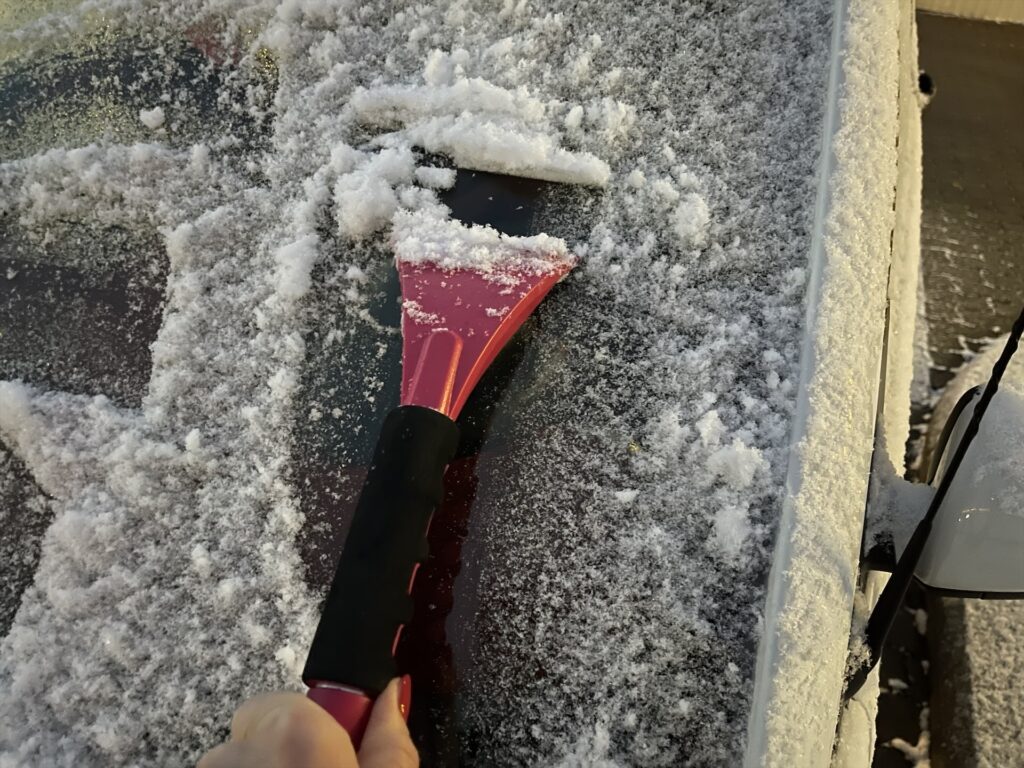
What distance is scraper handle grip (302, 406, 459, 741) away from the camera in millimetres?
594

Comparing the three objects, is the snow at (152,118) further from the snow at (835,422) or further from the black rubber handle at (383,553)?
the snow at (835,422)

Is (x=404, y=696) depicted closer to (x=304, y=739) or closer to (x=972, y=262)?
(x=304, y=739)

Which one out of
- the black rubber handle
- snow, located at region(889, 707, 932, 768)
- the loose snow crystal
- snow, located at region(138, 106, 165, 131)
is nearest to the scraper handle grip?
the black rubber handle

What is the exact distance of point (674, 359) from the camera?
76 centimetres

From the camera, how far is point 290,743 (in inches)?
20.3

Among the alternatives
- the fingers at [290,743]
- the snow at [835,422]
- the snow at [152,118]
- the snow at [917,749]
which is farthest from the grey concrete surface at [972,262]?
the snow at [152,118]

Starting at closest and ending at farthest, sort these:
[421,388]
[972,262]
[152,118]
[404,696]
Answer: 1. [404,696]
2. [421,388]
3. [152,118]
4. [972,262]

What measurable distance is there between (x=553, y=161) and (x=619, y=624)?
48 centimetres

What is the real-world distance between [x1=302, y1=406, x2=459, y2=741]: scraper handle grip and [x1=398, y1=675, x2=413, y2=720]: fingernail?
0.5 inches

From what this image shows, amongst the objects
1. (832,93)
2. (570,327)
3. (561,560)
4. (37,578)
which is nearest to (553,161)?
(570,327)

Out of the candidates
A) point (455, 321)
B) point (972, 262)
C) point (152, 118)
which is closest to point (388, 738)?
point (455, 321)

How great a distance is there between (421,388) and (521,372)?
11 centimetres

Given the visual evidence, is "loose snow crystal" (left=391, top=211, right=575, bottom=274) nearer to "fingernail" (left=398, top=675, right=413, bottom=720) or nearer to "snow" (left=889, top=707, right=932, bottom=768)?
"fingernail" (left=398, top=675, right=413, bottom=720)

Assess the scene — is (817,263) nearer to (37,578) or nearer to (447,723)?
(447,723)
